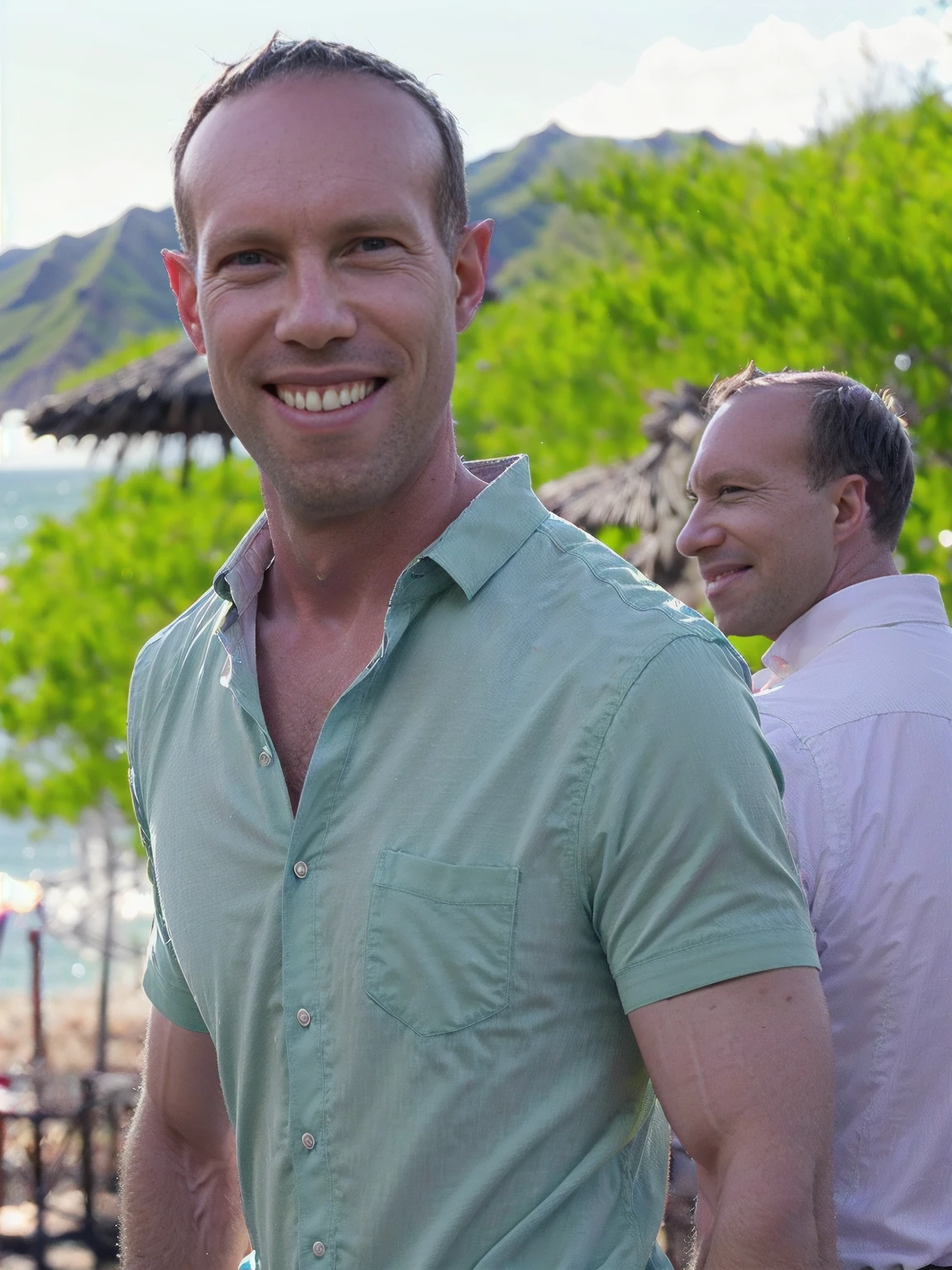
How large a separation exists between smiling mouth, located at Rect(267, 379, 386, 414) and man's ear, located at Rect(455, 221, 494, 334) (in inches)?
→ 7.4

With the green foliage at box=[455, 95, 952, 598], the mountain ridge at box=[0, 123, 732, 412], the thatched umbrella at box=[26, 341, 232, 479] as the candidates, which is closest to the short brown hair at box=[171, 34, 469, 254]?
the green foliage at box=[455, 95, 952, 598]

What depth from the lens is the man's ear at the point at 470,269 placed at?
5.82 ft

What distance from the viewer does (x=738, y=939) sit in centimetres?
138

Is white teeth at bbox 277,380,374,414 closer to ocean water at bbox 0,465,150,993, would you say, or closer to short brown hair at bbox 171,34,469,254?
short brown hair at bbox 171,34,469,254

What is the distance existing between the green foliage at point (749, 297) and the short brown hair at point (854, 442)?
4.74 m

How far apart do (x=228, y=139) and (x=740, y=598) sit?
146 centimetres

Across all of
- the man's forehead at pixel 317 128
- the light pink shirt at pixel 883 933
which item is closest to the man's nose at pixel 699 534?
the light pink shirt at pixel 883 933

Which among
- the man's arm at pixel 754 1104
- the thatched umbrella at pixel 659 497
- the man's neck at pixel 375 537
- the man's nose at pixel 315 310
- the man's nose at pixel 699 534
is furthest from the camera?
the thatched umbrella at pixel 659 497

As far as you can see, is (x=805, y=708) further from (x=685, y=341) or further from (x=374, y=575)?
(x=685, y=341)

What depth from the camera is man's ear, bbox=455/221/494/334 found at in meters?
1.77

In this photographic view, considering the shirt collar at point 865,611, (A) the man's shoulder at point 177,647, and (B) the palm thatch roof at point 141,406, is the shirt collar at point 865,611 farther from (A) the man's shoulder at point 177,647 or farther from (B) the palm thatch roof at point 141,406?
(B) the palm thatch roof at point 141,406

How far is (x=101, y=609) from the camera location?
59.1ft

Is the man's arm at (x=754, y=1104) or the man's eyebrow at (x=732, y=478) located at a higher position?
the man's eyebrow at (x=732, y=478)

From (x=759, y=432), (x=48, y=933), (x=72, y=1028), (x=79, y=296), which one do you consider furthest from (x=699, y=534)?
(x=79, y=296)
